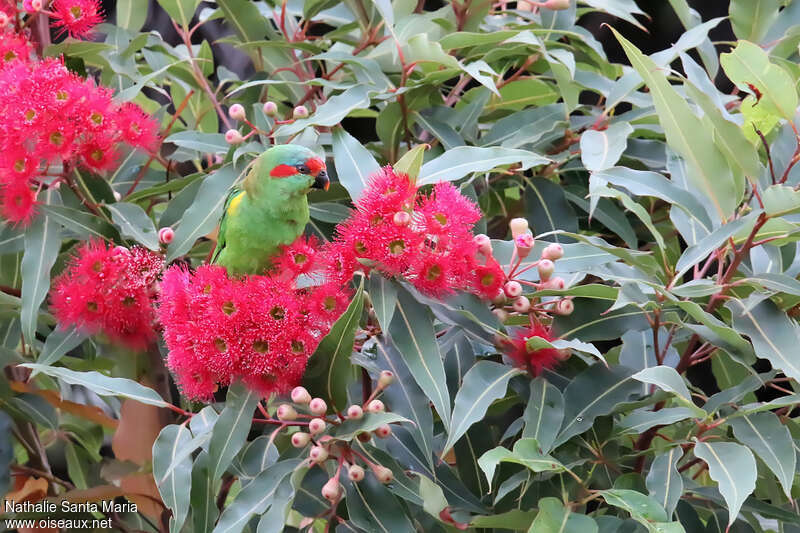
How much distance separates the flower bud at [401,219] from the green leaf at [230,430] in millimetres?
347

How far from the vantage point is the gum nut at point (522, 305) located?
1363 millimetres

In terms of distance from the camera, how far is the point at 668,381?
1.24 m

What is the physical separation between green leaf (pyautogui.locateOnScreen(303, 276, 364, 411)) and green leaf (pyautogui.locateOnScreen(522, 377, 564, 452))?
276mm

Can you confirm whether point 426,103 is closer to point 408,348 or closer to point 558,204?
point 558,204

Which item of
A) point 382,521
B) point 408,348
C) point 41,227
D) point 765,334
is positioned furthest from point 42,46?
point 765,334

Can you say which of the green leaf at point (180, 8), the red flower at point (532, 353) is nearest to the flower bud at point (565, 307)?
the red flower at point (532, 353)

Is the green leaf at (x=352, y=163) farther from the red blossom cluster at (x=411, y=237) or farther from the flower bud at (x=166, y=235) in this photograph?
the flower bud at (x=166, y=235)

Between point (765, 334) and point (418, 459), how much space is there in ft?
1.86

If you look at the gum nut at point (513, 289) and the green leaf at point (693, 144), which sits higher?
the green leaf at point (693, 144)

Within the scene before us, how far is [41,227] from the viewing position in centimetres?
163

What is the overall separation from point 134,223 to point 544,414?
2.63ft

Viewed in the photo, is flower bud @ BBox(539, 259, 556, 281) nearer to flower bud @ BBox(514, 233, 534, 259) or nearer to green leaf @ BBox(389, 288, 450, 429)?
flower bud @ BBox(514, 233, 534, 259)

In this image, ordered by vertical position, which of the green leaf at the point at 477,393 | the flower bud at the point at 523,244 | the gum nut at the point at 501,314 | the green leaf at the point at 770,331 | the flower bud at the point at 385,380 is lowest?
the flower bud at the point at 385,380

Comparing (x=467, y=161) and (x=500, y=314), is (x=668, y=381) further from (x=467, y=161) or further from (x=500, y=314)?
(x=467, y=161)
